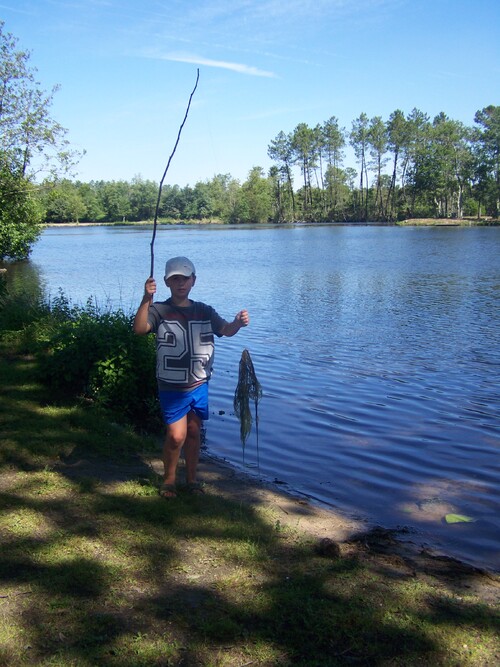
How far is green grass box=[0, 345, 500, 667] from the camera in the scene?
297 cm

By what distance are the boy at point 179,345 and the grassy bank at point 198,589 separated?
2.21 feet

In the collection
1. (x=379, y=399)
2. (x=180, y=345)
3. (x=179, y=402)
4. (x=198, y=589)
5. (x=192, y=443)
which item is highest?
Answer: (x=180, y=345)

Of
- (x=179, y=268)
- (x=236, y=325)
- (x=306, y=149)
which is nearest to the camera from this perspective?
(x=179, y=268)

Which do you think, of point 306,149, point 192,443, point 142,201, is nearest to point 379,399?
point 192,443

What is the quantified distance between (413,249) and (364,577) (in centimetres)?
4303

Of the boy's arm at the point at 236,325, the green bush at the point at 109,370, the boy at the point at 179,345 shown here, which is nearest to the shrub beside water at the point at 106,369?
the green bush at the point at 109,370

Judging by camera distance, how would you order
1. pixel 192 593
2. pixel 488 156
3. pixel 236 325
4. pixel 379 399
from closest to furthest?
A: 1. pixel 192 593
2. pixel 236 325
3. pixel 379 399
4. pixel 488 156

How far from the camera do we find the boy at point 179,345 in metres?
4.63

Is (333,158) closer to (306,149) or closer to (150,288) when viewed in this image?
(306,149)

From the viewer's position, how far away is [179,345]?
4.64m

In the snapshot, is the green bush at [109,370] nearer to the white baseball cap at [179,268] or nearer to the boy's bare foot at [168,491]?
the boy's bare foot at [168,491]

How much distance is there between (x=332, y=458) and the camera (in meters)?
7.15

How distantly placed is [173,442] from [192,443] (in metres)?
0.29

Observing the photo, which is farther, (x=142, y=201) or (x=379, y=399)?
(x=142, y=201)
